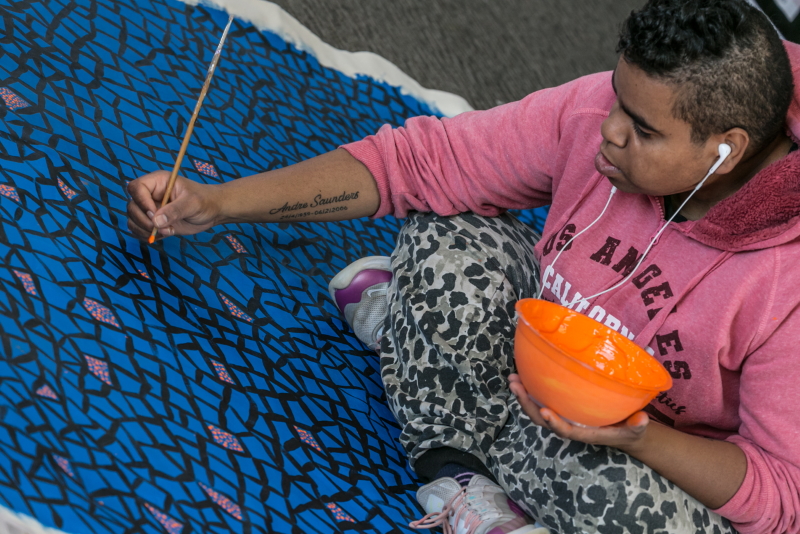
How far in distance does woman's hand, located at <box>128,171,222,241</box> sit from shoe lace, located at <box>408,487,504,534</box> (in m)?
0.51

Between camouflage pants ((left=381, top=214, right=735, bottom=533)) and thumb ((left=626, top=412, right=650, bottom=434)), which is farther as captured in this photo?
camouflage pants ((left=381, top=214, right=735, bottom=533))

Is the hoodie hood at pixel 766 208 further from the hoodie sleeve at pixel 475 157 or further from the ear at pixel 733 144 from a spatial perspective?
the hoodie sleeve at pixel 475 157

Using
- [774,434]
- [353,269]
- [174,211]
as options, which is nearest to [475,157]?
[353,269]

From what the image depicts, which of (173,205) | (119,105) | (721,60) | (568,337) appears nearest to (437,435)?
(568,337)

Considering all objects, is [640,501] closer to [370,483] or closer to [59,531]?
[370,483]

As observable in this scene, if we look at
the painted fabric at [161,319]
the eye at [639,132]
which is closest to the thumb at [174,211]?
the painted fabric at [161,319]

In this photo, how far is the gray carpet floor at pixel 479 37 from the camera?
6.49ft

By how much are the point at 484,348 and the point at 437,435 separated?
0.14 m

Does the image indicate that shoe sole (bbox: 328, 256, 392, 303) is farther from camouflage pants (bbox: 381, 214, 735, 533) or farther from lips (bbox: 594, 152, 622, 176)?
lips (bbox: 594, 152, 622, 176)

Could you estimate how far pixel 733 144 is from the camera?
96 cm

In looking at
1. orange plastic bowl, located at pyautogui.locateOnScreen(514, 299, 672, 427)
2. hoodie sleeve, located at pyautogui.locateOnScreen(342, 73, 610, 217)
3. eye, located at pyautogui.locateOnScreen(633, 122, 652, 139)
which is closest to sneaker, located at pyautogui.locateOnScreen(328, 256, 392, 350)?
hoodie sleeve, located at pyautogui.locateOnScreen(342, 73, 610, 217)

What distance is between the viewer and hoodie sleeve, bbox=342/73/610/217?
3.97ft

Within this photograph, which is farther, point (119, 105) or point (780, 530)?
point (119, 105)

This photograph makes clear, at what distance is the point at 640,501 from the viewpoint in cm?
95
